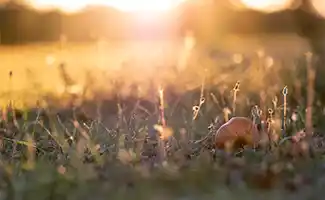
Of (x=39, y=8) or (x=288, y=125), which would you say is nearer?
(x=288, y=125)

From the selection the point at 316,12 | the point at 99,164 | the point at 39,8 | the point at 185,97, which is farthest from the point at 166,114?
the point at 39,8

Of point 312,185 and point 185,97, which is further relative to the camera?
point 185,97

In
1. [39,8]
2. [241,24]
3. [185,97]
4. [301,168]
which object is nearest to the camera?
[301,168]

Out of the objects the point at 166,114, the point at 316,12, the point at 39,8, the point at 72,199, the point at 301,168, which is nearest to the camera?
the point at 72,199

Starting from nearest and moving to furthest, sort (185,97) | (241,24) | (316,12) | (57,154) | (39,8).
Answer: (57,154)
(185,97)
(316,12)
(241,24)
(39,8)

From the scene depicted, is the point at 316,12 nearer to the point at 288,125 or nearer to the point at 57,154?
the point at 288,125

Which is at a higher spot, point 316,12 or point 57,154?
point 316,12

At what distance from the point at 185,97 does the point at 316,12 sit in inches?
149

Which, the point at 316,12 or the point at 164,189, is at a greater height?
the point at 316,12

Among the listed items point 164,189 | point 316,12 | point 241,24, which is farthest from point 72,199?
point 241,24

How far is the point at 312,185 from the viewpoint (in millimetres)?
3002

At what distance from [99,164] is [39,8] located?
20816 mm

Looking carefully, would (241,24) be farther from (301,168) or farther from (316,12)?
(301,168)

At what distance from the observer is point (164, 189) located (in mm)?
2957
